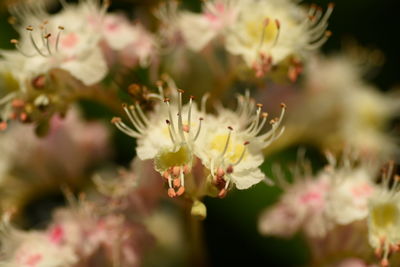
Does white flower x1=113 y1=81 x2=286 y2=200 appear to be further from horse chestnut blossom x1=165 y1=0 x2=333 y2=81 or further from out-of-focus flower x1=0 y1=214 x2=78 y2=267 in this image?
out-of-focus flower x1=0 y1=214 x2=78 y2=267

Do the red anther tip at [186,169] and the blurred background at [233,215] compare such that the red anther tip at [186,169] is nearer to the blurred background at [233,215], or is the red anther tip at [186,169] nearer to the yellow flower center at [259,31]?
the yellow flower center at [259,31]

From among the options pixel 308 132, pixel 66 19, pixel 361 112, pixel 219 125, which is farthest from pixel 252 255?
pixel 66 19

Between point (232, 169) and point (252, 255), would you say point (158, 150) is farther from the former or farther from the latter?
point (252, 255)

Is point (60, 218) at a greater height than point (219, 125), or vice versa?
point (219, 125)

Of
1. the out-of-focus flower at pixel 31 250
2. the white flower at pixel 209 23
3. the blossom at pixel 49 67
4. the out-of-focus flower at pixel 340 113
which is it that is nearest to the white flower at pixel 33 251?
the out-of-focus flower at pixel 31 250

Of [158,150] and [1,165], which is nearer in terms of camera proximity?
[158,150]

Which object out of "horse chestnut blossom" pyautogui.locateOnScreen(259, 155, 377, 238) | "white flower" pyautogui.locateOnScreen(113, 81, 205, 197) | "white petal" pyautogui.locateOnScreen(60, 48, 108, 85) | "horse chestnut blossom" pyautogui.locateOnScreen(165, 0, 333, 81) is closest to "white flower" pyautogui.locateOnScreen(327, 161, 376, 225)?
"horse chestnut blossom" pyautogui.locateOnScreen(259, 155, 377, 238)
